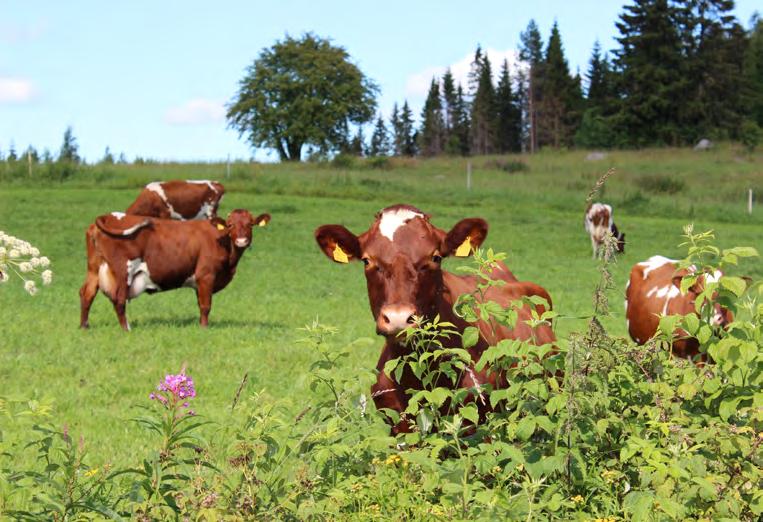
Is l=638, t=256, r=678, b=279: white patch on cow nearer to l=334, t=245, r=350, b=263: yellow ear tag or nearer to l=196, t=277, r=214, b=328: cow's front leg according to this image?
l=196, t=277, r=214, b=328: cow's front leg

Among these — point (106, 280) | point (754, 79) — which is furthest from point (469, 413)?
point (754, 79)

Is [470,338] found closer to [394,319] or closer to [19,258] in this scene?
[394,319]

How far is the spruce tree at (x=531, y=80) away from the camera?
106 metres

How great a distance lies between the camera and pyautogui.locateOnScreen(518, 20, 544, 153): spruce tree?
106 metres

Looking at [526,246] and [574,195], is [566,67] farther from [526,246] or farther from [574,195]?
[526,246]

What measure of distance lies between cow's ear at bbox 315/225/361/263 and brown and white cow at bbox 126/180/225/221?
59.8 ft

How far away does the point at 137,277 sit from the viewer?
1375cm

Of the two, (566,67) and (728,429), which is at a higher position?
(566,67)

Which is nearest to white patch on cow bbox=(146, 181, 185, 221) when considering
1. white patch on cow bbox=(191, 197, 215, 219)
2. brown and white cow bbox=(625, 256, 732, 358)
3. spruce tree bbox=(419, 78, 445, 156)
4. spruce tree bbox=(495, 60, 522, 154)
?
white patch on cow bbox=(191, 197, 215, 219)

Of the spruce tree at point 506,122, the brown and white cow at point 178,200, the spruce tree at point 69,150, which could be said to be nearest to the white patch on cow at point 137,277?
the brown and white cow at point 178,200

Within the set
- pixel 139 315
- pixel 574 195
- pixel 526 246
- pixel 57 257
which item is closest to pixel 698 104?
pixel 574 195

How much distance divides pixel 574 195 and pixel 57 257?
24627 mm

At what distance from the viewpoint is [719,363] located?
4195 millimetres

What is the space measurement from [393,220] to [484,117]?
359ft
